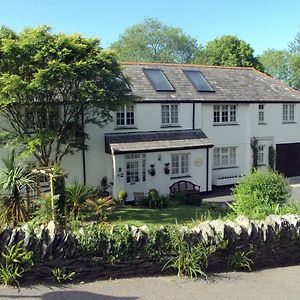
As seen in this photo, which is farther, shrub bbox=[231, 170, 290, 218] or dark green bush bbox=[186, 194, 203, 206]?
dark green bush bbox=[186, 194, 203, 206]

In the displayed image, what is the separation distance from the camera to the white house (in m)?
21.9

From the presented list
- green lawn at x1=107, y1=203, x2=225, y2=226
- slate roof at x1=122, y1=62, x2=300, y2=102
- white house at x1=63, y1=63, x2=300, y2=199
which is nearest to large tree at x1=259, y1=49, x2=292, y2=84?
slate roof at x1=122, y1=62, x2=300, y2=102

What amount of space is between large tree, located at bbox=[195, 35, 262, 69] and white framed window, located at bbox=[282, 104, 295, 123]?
22.8 m

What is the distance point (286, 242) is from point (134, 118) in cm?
1524

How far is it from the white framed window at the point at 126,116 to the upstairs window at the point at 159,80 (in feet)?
7.71

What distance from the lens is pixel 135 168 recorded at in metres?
22.2

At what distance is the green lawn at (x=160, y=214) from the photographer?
642 inches

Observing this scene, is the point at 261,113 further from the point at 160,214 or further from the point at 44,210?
the point at 44,210

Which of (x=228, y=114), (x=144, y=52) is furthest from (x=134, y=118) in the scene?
(x=144, y=52)

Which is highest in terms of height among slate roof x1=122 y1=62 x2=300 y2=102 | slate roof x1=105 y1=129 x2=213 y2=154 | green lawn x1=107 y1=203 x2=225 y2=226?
slate roof x1=122 y1=62 x2=300 y2=102

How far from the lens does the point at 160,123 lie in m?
23.7

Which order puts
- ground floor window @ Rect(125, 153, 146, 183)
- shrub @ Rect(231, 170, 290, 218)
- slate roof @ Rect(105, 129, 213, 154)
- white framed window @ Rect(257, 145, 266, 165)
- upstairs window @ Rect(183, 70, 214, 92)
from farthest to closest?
white framed window @ Rect(257, 145, 266, 165)
upstairs window @ Rect(183, 70, 214, 92)
ground floor window @ Rect(125, 153, 146, 183)
slate roof @ Rect(105, 129, 213, 154)
shrub @ Rect(231, 170, 290, 218)

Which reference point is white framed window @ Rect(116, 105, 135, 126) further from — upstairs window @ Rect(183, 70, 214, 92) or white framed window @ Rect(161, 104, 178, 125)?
upstairs window @ Rect(183, 70, 214, 92)

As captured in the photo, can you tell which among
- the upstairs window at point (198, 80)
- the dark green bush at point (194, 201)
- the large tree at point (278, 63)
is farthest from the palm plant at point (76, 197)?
the large tree at point (278, 63)
